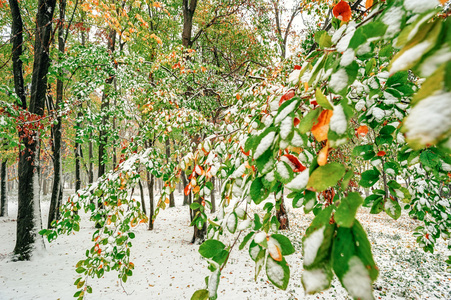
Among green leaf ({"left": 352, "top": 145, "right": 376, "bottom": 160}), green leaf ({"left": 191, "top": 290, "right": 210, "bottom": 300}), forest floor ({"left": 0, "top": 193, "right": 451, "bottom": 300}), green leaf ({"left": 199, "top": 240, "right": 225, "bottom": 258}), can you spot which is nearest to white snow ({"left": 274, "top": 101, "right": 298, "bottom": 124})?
green leaf ({"left": 199, "top": 240, "right": 225, "bottom": 258})

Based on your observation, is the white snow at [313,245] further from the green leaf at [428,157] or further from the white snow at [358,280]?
the green leaf at [428,157]

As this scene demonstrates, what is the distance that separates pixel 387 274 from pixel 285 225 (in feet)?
11.7

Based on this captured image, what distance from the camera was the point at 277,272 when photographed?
58 centimetres

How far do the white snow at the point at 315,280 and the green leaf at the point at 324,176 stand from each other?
6.1 inches

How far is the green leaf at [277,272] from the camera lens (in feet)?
1.89

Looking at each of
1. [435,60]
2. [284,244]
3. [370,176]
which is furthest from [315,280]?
[370,176]

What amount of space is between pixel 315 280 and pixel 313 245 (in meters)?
0.06

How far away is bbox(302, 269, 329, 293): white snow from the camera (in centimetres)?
37

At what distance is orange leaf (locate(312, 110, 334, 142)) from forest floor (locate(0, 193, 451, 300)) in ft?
17.8

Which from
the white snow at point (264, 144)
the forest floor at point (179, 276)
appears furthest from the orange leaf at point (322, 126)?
the forest floor at point (179, 276)

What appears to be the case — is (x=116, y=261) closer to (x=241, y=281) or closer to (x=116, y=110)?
(x=241, y=281)

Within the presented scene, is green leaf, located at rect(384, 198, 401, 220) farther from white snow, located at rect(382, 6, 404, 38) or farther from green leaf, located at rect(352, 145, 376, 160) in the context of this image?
white snow, located at rect(382, 6, 404, 38)

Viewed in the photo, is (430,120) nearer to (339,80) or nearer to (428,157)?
(339,80)

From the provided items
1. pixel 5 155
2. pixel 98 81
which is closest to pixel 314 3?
pixel 98 81
